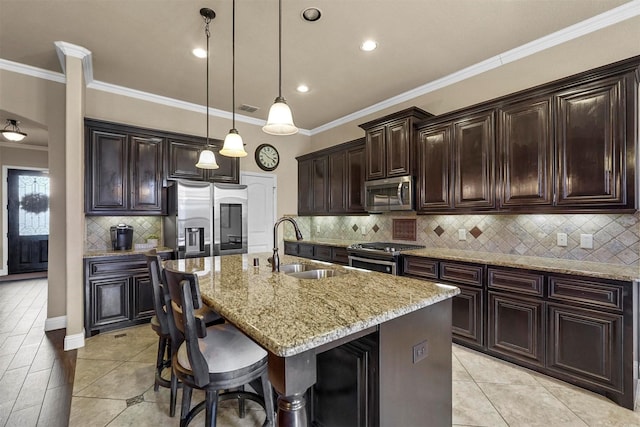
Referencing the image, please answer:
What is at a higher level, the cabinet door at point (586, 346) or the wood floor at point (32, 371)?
the cabinet door at point (586, 346)

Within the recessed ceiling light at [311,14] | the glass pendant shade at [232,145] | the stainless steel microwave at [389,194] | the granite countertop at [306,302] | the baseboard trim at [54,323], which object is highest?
the recessed ceiling light at [311,14]

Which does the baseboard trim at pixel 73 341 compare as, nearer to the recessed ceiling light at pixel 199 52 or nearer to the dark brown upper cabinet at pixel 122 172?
the dark brown upper cabinet at pixel 122 172

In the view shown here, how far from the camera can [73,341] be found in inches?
119

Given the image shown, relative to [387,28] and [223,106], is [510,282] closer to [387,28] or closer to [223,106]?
[387,28]

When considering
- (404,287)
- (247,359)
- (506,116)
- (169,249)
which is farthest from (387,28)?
(169,249)

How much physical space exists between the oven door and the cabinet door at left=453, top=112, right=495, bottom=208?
977 mm

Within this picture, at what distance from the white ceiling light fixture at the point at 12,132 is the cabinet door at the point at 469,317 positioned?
650cm

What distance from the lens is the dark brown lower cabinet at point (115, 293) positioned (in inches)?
129

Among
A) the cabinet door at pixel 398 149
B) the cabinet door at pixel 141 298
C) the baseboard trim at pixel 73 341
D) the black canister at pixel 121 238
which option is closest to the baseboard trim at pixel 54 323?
the baseboard trim at pixel 73 341

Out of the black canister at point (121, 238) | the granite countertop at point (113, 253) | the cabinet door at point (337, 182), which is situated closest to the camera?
the granite countertop at point (113, 253)

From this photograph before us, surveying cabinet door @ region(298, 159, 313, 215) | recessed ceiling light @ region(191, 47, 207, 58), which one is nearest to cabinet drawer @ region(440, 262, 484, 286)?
cabinet door @ region(298, 159, 313, 215)

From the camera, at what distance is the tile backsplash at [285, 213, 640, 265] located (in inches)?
98.0

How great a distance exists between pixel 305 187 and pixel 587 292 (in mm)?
4172

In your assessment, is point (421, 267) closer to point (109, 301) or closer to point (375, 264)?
point (375, 264)
